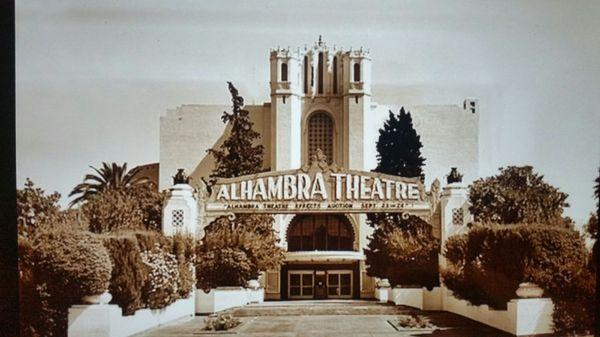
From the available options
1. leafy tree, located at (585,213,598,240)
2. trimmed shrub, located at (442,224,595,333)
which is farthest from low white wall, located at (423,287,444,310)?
leafy tree, located at (585,213,598,240)

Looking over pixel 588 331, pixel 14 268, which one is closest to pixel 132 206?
pixel 14 268

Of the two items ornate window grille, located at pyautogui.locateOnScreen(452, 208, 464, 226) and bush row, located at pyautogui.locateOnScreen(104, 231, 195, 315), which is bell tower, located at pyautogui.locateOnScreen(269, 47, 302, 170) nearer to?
bush row, located at pyautogui.locateOnScreen(104, 231, 195, 315)

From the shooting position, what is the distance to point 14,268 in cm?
1064

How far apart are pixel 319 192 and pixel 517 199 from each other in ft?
10.5

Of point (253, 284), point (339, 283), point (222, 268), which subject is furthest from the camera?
point (339, 283)

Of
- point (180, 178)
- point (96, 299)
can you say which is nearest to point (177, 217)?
point (180, 178)

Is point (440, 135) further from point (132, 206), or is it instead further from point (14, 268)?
point (14, 268)

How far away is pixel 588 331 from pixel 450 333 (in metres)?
1.83

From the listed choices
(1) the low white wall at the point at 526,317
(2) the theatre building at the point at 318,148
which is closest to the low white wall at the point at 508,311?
(1) the low white wall at the point at 526,317

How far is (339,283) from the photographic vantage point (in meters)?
21.8

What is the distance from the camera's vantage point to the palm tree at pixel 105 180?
12.8 m

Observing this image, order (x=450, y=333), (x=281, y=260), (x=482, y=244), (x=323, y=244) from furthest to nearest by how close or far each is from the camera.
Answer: (x=323, y=244), (x=281, y=260), (x=482, y=244), (x=450, y=333)

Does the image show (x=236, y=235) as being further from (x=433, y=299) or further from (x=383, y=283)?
(x=383, y=283)

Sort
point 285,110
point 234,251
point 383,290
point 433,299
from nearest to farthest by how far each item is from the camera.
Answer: point 433,299 → point 234,251 → point 285,110 → point 383,290
